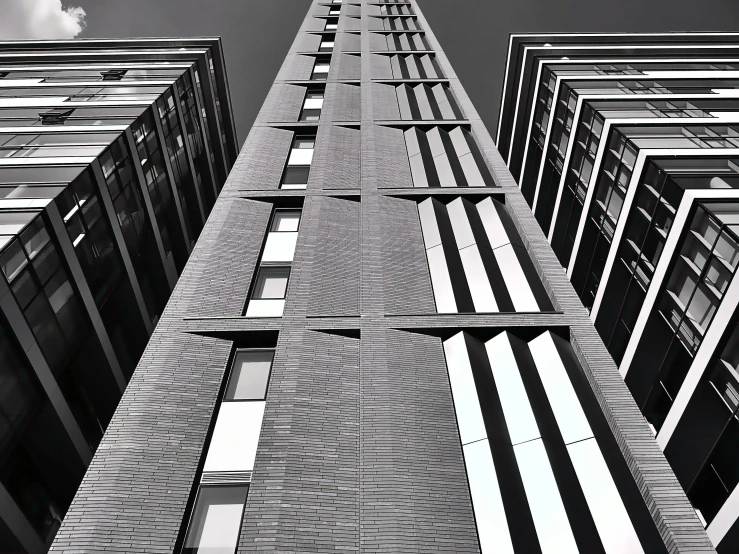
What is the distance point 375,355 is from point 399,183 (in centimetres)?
1140

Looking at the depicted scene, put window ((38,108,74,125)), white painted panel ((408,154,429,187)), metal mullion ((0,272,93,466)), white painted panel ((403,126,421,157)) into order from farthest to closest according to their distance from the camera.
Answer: white painted panel ((403,126,421,157)), window ((38,108,74,125)), white painted panel ((408,154,429,187)), metal mullion ((0,272,93,466))

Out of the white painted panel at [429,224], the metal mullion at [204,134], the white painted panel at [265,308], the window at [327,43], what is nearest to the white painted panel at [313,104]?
the metal mullion at [204,134]

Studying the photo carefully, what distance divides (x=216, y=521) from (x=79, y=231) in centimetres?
1594

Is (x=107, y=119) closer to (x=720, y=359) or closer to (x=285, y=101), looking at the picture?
(x=285, y=101)

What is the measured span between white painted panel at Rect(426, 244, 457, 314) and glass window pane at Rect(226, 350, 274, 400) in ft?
19.6

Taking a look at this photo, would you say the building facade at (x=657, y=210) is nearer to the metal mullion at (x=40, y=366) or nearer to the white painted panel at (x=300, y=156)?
the white painted panel at (x=300, y=156)

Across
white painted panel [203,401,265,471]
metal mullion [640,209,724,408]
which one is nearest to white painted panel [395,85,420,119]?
metal mullion [640,209,724,408]

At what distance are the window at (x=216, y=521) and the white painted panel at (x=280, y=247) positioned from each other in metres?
9.60

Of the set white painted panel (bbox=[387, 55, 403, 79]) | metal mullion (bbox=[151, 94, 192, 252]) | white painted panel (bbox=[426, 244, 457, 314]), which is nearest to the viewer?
white painted panel (bbox=[426, 244, 457, 314])

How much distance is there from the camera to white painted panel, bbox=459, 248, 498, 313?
1811 centimetres

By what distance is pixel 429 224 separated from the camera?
22.4 metres

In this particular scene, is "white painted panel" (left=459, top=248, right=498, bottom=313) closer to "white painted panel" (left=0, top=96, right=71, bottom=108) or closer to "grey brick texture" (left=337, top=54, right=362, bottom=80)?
"grey brick texture" (left=337, top=54, right=362, bottom=80)

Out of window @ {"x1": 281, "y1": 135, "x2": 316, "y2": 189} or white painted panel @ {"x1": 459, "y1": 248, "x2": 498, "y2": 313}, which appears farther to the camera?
window @ {"x1": 281, "y1": 135, "x2": 316, "y2": 189}

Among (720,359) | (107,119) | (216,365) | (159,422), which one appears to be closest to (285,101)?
(107,119)
